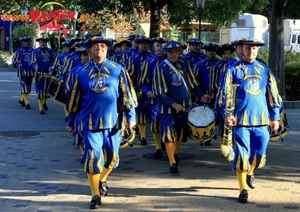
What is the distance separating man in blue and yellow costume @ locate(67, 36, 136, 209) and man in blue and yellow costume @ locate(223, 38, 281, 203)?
113 cm

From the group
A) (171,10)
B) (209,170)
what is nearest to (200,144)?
(209,170)

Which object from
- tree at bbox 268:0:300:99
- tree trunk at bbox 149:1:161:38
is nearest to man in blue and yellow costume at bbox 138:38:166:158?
tree trunk at bbox 149:1:161:38

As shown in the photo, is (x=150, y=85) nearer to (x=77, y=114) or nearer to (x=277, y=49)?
(x=77, y=114)

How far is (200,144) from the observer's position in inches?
474

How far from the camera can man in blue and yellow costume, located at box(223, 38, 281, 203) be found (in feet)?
24.5

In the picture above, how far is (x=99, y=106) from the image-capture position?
729 centimetres

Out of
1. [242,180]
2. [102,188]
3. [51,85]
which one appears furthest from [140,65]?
[242,180]

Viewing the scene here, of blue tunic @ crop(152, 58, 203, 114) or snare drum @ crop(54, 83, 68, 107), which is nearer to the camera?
blue tunic @ crop(152, 58, 203, 114)

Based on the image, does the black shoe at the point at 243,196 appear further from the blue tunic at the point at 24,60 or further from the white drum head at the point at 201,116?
the blue tunic at the point at 24,60

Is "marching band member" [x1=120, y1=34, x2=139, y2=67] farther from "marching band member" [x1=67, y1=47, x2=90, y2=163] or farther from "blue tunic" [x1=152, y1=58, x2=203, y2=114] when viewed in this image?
"blue tunic" [x1=152, y1=58, x2=203, y2=114]

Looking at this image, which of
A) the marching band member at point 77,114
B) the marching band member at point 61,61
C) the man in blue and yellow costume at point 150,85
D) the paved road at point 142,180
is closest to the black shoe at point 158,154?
the man in blue and yellow costume at point 150,85

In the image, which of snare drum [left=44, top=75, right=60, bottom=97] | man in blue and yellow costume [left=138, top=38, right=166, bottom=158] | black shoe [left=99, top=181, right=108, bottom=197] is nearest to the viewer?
black shoe [left=99, top=181, right=108, bottom=197]

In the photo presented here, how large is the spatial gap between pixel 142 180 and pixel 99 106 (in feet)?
6.35

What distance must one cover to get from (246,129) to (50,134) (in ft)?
21.2
